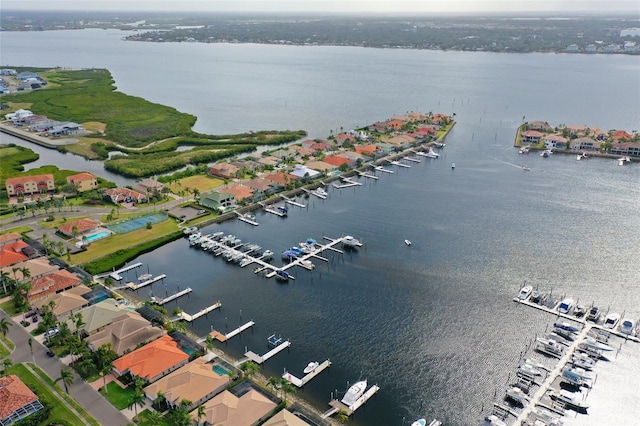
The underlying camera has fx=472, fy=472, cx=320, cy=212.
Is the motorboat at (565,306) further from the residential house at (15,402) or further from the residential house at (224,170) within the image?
the residential house at (224,170)

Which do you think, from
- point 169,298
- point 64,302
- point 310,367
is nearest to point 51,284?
point 64,302

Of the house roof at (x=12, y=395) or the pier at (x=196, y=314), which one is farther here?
the pier at (x=196, y=314)

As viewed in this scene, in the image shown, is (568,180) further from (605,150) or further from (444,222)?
(444,222)

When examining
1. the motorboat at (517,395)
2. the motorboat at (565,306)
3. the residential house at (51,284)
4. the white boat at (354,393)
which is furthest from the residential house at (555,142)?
the residential house at (51,284)

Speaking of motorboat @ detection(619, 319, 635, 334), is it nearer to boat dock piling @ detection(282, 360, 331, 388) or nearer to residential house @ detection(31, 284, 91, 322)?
boat dock piling @ detection(282, 360, 331, 388)

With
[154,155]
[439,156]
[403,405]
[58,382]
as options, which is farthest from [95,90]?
[403,405]
